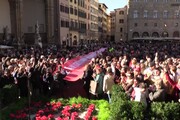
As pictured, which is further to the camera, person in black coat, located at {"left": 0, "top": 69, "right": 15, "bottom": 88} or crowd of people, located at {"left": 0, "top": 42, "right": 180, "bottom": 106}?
person in black coat, located at {"left": 0, "top": 69, "right": 15, "bottom": 88}

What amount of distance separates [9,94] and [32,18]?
1611 inches

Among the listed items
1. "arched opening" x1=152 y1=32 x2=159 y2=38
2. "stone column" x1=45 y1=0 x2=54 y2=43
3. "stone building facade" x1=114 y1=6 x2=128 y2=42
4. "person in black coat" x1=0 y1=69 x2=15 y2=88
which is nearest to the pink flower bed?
"person in black coat" x1=0 y1=69 x2=15 y2=88

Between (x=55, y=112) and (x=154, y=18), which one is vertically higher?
(x=154, y=18)

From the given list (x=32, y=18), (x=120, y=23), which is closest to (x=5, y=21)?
(x=32, y=18)

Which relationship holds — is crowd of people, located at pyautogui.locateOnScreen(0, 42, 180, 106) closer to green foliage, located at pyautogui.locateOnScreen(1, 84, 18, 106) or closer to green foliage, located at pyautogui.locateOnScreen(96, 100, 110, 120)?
green foliage, located at pyautogui.locateOnScreen(96, 100, 110, 120)

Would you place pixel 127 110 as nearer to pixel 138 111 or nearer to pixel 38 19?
pixel 138 111

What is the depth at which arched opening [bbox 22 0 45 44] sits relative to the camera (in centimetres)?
5066

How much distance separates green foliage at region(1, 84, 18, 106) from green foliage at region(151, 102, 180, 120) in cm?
629

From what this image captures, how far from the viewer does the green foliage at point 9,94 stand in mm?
11832

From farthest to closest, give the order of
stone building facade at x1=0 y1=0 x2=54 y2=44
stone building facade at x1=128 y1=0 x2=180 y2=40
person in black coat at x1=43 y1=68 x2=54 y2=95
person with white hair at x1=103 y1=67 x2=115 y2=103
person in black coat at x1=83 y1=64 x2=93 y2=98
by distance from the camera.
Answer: stone building facade at x1=128 y1=0 x2=180 y2=40 → stone building facade at x1=0 y1=0 x2=54 y2=44 → person in black coat at x1=43 y1=68 x2=54 y2=95 → person in black coat at x1=83 y1=64 x2=93 y2=98 → person with white hair at x1=103 y1=67 x2=115 y2=103

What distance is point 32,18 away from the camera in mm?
51406

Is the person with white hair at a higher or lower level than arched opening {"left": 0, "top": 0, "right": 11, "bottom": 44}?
lower

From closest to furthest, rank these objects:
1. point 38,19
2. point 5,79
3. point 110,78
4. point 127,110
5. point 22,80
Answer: point 127,110 < point 110,78 < point 5,79 < point 22,80 < point 38,19

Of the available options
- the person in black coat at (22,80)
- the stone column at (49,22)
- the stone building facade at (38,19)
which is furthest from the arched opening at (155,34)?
the person in black coat at (22,80)
